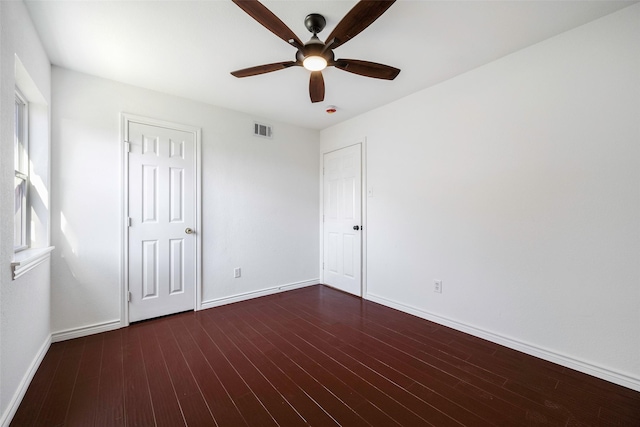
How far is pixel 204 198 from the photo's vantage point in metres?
3.17

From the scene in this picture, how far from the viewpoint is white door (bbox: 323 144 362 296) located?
361 centimetres

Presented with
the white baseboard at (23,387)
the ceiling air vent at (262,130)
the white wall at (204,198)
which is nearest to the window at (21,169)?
the white wall at (204,198)

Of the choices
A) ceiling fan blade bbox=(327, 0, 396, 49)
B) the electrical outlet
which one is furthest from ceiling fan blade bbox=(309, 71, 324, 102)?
the electrical outlet

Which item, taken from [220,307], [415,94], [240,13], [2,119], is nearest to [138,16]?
[240,13]

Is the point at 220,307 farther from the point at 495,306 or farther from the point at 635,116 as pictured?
the point at 635,116

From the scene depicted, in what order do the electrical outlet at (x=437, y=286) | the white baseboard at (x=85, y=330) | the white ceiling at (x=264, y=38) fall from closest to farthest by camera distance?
the white ceiling at (x=264, y=38) < the white baseboard at (x=85, y=330) < the electrical outlet at (x=437, y=286)

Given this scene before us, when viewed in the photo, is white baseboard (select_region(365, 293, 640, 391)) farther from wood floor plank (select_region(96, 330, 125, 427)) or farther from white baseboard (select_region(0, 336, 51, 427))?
white baseboard (select_region(0, 336, 51, 427))

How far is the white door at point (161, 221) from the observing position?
2.73 m

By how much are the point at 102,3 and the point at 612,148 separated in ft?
11.4

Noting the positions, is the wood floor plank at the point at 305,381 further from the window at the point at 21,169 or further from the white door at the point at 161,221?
the window at the point at 21,169

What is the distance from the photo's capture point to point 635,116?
1.72 m

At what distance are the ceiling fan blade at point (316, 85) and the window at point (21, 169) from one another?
7.12 feet

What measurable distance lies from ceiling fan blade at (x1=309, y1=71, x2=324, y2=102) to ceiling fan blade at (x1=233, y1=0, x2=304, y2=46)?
42 centimetres

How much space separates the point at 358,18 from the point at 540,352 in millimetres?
2719
